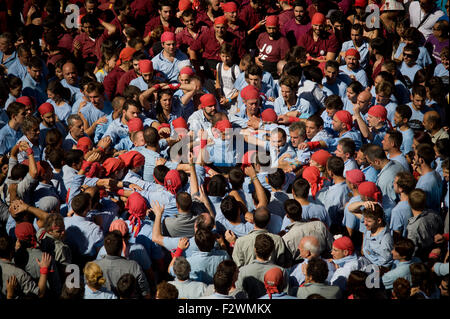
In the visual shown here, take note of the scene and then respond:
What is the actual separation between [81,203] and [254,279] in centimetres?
209

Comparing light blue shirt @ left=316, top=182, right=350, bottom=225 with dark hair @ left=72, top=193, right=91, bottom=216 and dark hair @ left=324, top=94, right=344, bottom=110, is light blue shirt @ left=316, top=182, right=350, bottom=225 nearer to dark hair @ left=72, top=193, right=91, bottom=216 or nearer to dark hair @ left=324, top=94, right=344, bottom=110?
dark hair @ left=324, top=94, right=344, bottom=110

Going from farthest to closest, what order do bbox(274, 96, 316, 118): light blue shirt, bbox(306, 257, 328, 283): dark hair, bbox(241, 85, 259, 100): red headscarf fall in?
1. bbox(274, 96, 316, 118): light blue shirt
2. bbox(241, 85, 259, 100): red headscarf
3. bbox(306, 257, 328, 283): dark hair

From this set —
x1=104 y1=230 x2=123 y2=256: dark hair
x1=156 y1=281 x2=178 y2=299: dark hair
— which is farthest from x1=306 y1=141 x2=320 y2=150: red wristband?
x1=156 y1=281 x2=178 y2=299: dark hair

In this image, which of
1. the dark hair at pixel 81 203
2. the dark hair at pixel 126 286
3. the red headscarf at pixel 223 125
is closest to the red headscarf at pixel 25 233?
the dark hair at pixel 81 203

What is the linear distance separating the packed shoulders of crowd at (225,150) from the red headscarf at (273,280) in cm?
2

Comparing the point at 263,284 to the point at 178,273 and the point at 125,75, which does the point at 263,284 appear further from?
the point at 125,75

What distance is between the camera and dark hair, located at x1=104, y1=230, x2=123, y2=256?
6562 mm

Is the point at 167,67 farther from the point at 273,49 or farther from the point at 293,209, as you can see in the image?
the point at 293,209

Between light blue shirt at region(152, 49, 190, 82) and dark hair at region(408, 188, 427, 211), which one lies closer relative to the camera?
dark hair at region(408, 188, 427, 211)

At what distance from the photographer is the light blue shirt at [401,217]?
291 inches

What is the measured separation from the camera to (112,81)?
10.7 m

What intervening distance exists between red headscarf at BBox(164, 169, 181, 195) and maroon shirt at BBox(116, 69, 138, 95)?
332 cm

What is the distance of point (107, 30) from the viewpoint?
1191cm

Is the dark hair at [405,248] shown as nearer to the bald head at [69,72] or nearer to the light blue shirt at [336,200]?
the light blue shirt at [336,200]
